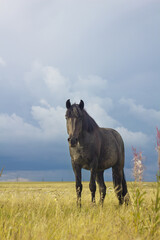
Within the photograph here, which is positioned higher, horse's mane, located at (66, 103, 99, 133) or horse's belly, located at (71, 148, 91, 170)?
horse's mane, located at (66, 103, 99, 133)

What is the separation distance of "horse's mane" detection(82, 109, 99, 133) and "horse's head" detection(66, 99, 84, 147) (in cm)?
37

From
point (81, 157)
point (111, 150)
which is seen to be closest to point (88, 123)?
point (81, 157)

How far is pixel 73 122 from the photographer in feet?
26.0

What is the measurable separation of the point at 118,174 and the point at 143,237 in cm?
624

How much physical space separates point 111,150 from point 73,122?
244 centimetres

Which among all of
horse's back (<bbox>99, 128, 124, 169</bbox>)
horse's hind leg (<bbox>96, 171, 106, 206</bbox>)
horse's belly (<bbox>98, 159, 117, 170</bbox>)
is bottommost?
horse's hind leg (<bbox>96, 171, 106, 206</bbox>)

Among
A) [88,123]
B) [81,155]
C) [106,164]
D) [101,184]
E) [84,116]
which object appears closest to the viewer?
[81,155]

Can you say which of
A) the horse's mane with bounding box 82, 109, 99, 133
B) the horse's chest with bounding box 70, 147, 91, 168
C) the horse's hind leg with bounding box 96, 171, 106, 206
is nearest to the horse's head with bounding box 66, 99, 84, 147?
the horse's mane with bounding box 82, 109, 99, 133

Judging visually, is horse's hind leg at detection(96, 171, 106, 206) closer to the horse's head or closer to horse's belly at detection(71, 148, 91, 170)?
horse's belly at detection(71, 148, 91, 170)

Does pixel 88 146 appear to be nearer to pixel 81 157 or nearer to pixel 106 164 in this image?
pixel 81 157

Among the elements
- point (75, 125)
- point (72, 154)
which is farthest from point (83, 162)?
point (75, 125)

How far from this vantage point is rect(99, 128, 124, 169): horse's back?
373 inches

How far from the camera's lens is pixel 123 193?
10.6 m

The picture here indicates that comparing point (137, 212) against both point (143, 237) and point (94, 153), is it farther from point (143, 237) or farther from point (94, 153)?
point (94, 153)
